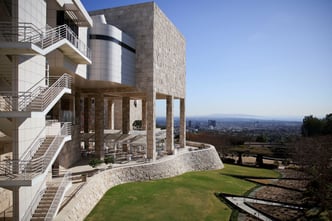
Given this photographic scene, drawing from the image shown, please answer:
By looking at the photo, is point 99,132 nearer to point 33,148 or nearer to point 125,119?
point 125,119

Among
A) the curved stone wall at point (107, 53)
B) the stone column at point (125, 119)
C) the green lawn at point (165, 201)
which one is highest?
the curved stone wall at point (107, 53)

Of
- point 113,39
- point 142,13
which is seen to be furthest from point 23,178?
point 142,13

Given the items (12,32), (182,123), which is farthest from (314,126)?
(12,32)

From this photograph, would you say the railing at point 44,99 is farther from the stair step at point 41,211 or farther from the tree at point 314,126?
the tree at point 314,126

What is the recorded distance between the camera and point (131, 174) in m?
26.6

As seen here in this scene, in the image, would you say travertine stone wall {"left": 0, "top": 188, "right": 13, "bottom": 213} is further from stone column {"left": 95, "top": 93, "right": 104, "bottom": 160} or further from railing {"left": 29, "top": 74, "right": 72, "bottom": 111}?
stone column {"left": 95, "top": 93, "right": 104, "bottom": 160}

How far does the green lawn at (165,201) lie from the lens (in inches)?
757

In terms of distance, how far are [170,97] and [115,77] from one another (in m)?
12.7

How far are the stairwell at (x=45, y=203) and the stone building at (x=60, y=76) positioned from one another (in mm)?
64

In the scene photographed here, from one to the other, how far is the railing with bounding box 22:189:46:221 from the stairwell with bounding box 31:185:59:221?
0.18 meters

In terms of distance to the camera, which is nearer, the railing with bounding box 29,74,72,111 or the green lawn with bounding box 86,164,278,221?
the railing with bounding box 29,74,72,111

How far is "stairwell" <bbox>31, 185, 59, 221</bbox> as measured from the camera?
1484 centimetres

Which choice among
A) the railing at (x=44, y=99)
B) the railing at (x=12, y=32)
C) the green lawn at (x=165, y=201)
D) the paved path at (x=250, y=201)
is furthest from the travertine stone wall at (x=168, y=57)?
the railing at (x=12, y=32)

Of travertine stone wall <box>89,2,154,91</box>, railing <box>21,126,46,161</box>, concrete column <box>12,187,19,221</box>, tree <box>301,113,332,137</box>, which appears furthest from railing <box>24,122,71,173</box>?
tree <box>301,113,332,137</box>
